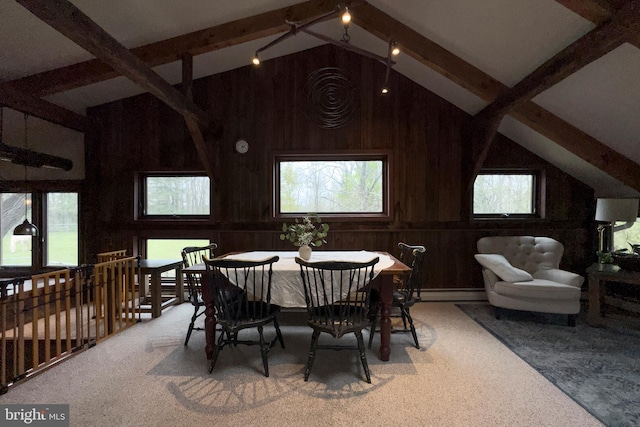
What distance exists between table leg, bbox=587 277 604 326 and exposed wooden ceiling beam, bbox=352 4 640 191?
1089 mm

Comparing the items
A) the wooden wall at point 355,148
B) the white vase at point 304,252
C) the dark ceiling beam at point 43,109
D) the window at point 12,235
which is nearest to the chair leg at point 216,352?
the white vase at point 304,252

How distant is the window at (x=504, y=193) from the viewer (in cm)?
439

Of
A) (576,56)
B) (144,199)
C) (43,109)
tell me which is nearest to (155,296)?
(144,199)

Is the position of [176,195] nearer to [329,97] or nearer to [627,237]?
[329,97]

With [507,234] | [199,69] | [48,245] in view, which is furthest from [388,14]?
[48,245]

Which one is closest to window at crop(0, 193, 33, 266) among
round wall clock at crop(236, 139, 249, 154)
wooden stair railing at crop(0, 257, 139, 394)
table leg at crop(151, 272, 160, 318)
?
wooden stair railing at crop(0, 257, 139, 394)

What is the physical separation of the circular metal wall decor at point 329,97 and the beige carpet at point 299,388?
2920mm

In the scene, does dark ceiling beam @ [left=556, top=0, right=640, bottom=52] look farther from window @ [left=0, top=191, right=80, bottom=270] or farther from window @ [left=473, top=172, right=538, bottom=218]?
window @ [left=0, top=191, right=80, bottom=270]

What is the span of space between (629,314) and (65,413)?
5.22 metres

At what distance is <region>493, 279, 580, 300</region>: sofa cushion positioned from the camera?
10.5 feet

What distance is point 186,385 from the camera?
215 centimetres

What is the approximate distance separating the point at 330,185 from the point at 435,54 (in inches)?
80.9

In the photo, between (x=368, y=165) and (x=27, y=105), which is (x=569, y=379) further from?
(x=27, y=105)

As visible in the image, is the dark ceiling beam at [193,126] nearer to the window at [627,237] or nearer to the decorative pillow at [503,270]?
the decorative pillow at [503,270]
